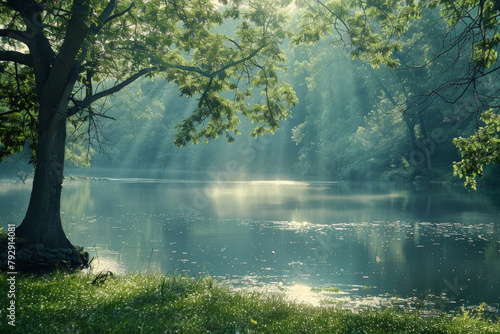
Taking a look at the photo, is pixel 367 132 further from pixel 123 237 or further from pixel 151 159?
pixel 151 159

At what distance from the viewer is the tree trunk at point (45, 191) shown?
38.6 ft

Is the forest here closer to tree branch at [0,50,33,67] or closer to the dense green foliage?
tree branch at [0,50,33,67]

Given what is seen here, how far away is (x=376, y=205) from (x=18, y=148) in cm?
2204

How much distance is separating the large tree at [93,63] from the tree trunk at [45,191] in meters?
0.02

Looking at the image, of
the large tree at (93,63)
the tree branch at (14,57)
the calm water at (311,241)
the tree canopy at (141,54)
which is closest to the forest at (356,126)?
the calm water at (311,241)

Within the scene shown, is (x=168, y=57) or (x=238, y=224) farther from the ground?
(x=168, y=57)

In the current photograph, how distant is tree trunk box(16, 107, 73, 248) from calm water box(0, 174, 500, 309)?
1.97 metres

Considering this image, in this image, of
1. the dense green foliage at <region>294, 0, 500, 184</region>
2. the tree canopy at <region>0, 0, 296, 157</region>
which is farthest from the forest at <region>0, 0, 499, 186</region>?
the dense green foliage at <region>294, 0, 500, 184</region>

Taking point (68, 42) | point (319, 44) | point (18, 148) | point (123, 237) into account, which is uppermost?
point (319, 44)

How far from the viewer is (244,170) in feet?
260

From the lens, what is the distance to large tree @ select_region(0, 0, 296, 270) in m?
11.6

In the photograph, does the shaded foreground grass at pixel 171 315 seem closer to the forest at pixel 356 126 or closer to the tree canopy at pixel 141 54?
the tree canopy at pixel 141 54

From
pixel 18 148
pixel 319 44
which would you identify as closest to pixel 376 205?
pixel 18 148

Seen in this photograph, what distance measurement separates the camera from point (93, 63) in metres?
12.8
